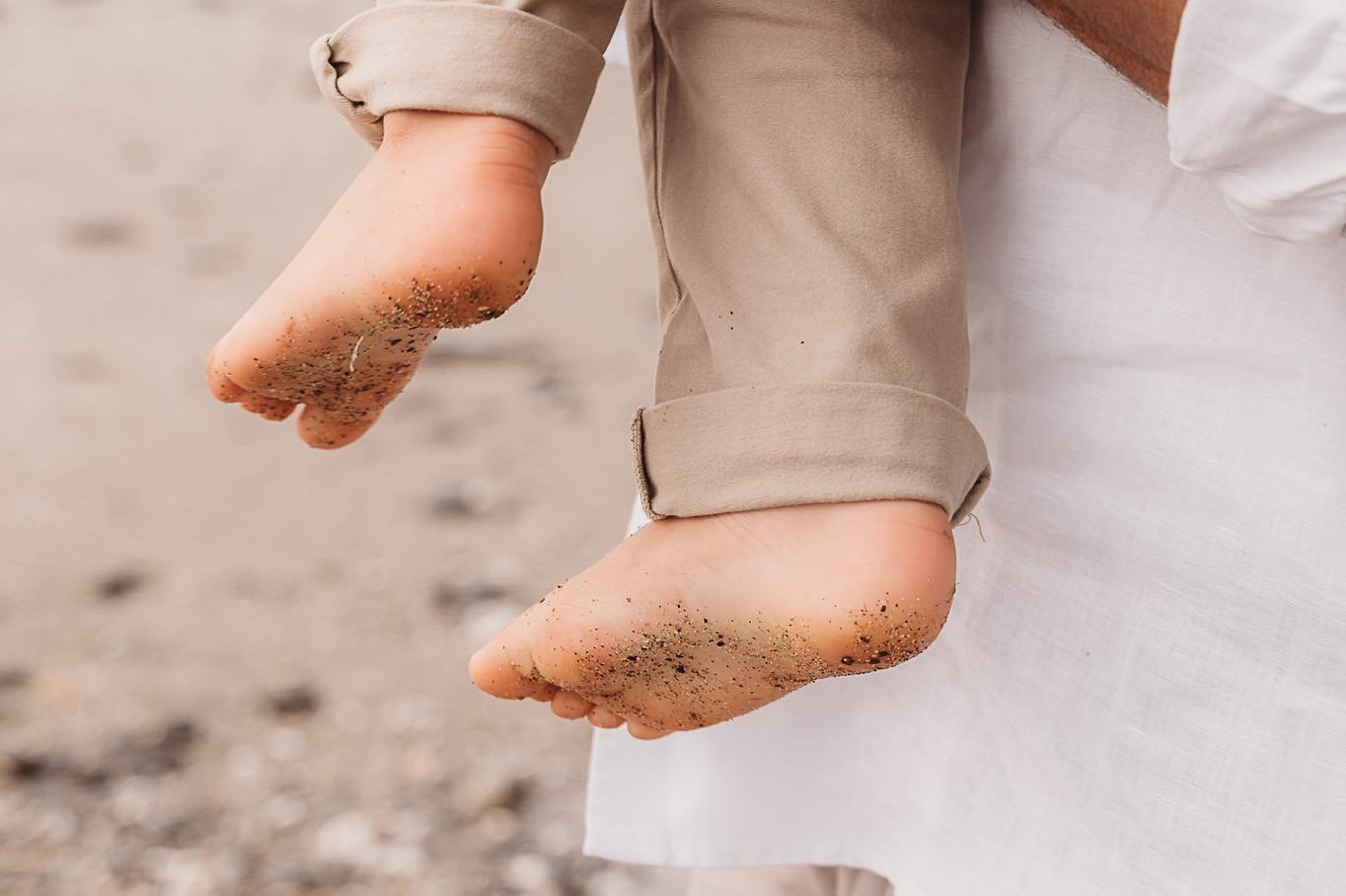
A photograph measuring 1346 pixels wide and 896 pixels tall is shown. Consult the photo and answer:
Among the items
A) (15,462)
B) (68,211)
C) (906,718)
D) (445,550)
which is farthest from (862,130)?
(68,211)

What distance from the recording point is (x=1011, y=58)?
70 cm

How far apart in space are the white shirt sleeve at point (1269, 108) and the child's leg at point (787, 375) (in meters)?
0.14

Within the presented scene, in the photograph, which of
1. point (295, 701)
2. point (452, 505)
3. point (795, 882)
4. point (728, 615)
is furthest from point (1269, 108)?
point (452, 505)

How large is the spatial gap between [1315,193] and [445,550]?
1.39 m

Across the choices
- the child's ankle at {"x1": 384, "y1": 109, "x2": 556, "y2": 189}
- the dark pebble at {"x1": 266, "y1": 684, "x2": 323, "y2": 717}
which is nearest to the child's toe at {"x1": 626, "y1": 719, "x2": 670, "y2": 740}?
the child's ankle at {"x1": 384, "y1": 109, "x2": 556, "y2": 189}

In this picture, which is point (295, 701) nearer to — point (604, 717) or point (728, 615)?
point (604, 717)

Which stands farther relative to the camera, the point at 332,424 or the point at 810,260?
the point at 332,424

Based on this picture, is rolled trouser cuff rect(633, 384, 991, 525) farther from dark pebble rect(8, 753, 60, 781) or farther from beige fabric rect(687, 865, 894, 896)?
dark pebble rect(8, 753, 60, 781)

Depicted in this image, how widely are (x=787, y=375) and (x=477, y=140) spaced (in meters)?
0.18

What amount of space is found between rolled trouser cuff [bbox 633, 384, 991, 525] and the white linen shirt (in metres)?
0.09

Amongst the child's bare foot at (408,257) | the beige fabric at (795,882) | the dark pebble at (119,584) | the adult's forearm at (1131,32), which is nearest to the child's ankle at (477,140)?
the child's bare foot at (408,257)

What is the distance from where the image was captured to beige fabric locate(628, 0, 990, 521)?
0.63 meters

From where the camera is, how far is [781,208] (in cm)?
67

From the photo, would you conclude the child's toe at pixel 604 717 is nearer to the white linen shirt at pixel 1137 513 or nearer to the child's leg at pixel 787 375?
the child's leg at pixel 787 375
